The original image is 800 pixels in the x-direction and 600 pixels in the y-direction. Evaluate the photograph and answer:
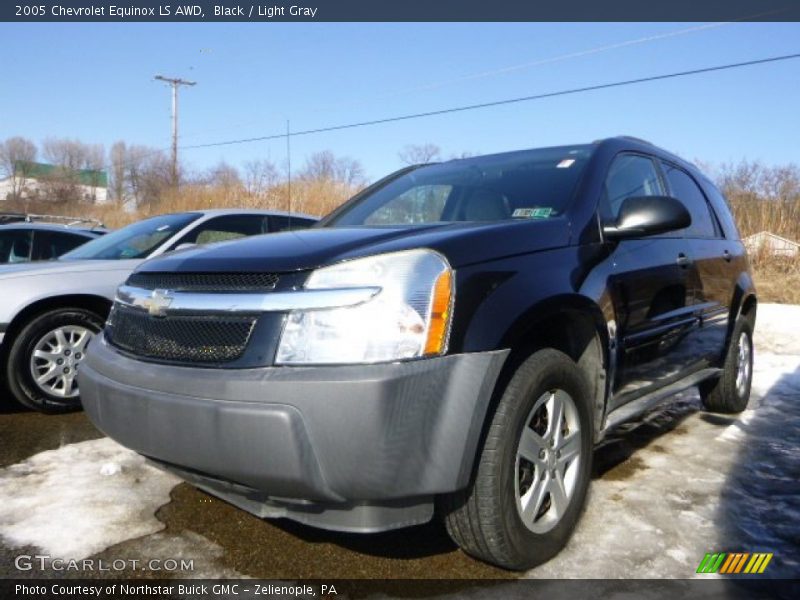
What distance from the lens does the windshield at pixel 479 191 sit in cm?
295

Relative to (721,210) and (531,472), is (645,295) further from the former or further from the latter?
(721,210)

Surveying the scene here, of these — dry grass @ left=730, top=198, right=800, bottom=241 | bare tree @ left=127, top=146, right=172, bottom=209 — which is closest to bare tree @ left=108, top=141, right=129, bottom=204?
bare tree @ left=127, top=146, right=172, bottom=209

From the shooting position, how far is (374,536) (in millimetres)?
2627

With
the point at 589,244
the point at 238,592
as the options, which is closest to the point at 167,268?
the point at 238,592

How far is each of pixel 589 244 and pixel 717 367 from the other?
7.24 feet

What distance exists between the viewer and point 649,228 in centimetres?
277

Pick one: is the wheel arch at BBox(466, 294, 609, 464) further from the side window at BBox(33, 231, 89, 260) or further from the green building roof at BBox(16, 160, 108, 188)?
the green building roof at BBox(16, 160, 108, 188)

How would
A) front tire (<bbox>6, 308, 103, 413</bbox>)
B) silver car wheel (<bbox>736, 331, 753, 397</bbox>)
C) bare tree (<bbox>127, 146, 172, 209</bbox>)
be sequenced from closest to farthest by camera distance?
front tire (<bbox>6, 308, 103, 413</bbox>) < silver car wheel (<bbox>736, 331, 753, 397</bbox>) < bare tree (<bbox>127, 146, 172, 209</bbox>)

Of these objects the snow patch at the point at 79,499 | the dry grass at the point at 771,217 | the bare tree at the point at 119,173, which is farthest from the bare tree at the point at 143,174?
the snow patch at the point at 79,499

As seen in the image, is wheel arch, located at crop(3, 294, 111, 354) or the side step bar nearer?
the side step bar

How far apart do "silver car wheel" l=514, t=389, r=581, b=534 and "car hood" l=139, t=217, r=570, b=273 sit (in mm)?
597

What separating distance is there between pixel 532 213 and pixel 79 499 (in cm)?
245

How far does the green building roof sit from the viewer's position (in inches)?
2251

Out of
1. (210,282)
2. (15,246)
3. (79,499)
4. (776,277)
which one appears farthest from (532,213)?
(776,277)
